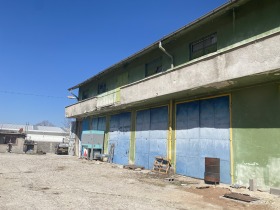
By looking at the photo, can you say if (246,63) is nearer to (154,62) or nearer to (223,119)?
(223,119)

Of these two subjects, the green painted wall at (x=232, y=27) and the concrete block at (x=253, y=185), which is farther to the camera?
the green painted wall at (x=232, y=27)

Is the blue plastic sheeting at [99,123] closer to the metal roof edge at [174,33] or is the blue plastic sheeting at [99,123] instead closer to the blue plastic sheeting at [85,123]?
the blue plastic sheeting at [85,123]

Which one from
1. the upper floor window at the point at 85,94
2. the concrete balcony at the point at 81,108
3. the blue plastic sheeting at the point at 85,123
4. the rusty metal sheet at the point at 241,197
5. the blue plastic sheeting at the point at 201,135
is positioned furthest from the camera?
the upper floor window at the point at 85,94

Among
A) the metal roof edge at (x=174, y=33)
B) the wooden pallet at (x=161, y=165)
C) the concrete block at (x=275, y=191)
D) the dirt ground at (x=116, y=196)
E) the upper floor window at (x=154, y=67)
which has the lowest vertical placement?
the dirt ground at (x=116, y=196)

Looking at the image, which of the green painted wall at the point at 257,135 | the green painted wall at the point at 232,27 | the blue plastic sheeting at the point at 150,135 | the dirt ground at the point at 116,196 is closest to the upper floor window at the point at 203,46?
the green painted wall at the point at 232,27

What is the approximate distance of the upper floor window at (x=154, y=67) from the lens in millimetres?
16781

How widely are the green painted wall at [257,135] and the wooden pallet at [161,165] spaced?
4.43 metres

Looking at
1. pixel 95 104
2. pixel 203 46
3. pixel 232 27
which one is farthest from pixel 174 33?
pixel 95 104

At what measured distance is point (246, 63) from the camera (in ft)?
31.2

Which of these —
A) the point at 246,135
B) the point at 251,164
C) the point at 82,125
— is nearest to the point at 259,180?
the point at 251,164

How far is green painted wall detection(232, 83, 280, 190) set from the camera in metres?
9.68

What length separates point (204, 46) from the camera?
13.3 metres

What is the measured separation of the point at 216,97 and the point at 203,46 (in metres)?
2.89

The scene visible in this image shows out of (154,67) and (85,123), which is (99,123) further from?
(154,67)
